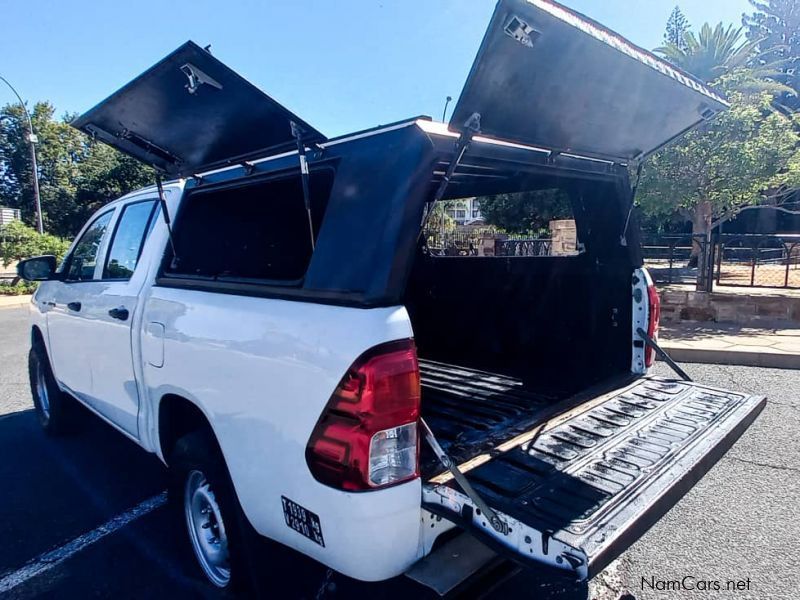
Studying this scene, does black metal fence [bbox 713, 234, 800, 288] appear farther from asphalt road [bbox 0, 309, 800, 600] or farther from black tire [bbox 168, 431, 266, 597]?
black tire [bbox 168, 431, 266, 597]

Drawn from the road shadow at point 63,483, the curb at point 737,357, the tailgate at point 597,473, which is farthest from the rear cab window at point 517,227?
the tailgate at point 597,473

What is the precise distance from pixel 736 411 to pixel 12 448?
215 inches

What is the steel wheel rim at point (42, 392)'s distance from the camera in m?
4.90

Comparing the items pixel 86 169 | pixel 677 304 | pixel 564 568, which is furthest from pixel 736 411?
pixel 86 169

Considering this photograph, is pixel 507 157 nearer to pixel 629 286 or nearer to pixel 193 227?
pixel 629 286

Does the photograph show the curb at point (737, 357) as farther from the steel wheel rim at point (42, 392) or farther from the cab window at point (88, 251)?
the steel wheel rim at point (42, 392)

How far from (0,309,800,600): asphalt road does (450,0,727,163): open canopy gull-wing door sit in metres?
1.79

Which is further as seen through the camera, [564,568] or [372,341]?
[372,341]

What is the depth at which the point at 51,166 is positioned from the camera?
39469mm

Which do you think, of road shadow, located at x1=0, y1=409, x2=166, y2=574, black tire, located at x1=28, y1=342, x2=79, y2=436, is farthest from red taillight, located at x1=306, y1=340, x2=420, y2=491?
black tire, located at x1=28, y1=342, x2=79, y2=436

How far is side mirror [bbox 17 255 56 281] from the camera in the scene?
4.04 meters

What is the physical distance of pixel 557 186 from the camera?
3.38m

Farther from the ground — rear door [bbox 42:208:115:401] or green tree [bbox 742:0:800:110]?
green tree [bbox 742:0:800:110]

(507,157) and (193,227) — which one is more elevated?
(507,157)
